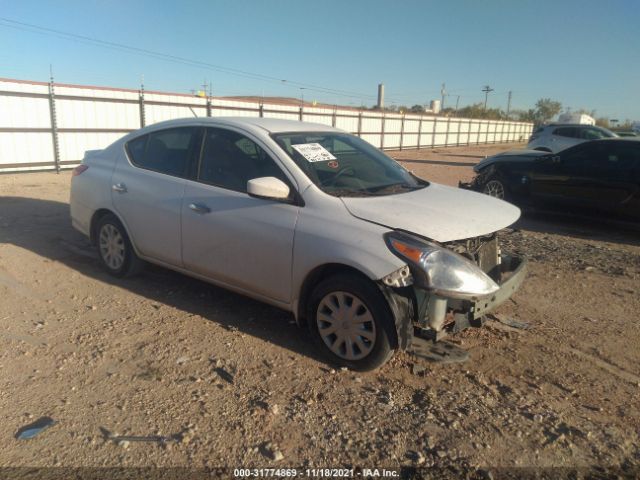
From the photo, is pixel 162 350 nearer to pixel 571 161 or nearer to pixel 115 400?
pixel 115 400

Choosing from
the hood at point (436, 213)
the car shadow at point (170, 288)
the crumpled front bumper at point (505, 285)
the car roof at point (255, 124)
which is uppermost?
the car roof at point (255, 124)

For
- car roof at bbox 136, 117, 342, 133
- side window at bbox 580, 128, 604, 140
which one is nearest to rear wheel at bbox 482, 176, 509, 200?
car roof at bbox 136, 117, 342, 133

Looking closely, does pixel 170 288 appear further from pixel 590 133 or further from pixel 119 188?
pixel 590 133

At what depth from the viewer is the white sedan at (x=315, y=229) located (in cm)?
319

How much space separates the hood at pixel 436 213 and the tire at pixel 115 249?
2543mm

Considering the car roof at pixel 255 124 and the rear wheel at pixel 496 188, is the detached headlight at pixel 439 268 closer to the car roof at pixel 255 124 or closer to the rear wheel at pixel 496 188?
the car roof at pixel 255 124

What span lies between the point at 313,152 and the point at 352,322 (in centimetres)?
144

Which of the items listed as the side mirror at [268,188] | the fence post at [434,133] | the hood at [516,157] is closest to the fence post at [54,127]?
the hood at [516,157]

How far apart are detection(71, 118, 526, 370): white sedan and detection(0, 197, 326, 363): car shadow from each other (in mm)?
222

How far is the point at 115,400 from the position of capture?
3.05 metres

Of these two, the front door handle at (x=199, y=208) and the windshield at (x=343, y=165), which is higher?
the windshield at (x=343, y=165)

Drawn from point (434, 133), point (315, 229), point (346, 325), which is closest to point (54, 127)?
point (315, 229)

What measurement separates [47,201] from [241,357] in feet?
23.6

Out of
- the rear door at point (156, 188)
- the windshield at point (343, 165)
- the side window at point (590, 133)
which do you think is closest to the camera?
the windshield at point (343, 165)
